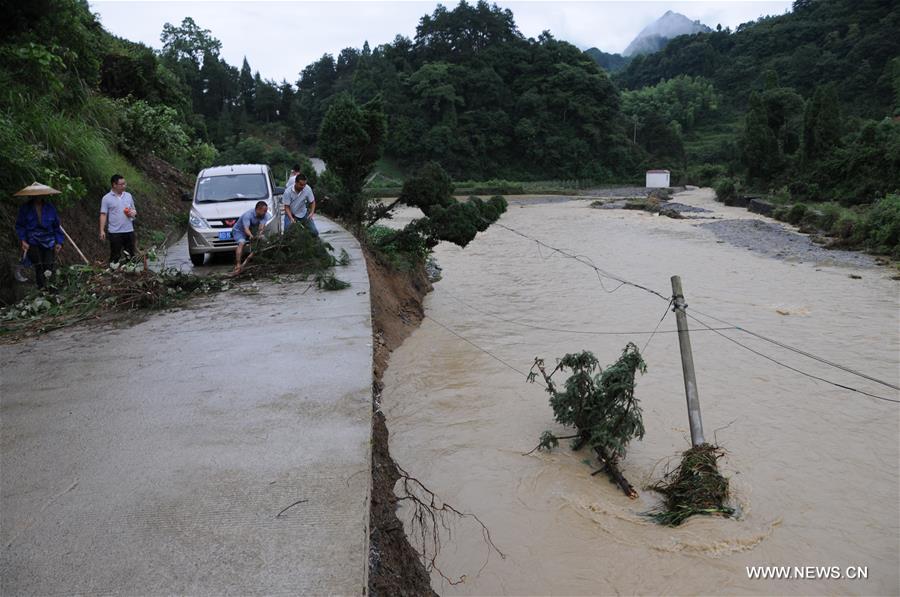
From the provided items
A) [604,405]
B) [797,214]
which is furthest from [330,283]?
[797,214]

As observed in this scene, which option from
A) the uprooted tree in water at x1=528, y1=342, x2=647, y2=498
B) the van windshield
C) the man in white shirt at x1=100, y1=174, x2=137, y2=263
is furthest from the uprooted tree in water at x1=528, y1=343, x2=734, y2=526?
the van windshield

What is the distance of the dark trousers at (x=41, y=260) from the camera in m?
7.99

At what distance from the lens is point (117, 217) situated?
365 inches

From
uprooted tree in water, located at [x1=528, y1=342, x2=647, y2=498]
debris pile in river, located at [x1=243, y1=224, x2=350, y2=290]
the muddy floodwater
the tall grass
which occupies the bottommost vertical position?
the muddy floodwater

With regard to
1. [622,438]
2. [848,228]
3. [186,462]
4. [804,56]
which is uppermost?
[804,56]

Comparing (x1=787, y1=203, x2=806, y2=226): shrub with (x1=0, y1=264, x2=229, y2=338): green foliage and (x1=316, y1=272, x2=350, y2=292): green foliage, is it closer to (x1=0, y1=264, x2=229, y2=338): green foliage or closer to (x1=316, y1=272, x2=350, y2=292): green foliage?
(x1=316, y1=272, x2=350, y2=292): green foliage

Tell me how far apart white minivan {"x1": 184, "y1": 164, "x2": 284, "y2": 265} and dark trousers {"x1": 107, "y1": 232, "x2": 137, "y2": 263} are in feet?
4.18

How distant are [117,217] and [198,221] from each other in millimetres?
1584

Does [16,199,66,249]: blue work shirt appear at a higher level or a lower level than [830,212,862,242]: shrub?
higher

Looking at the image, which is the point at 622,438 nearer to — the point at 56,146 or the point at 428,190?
the point at 428,190

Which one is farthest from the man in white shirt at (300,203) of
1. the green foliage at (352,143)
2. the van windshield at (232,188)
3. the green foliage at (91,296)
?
the green foliage at (352,143)

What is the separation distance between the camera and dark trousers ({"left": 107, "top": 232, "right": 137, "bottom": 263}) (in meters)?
9.31

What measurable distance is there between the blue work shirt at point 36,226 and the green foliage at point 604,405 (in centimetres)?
670

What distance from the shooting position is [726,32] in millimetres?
115125
